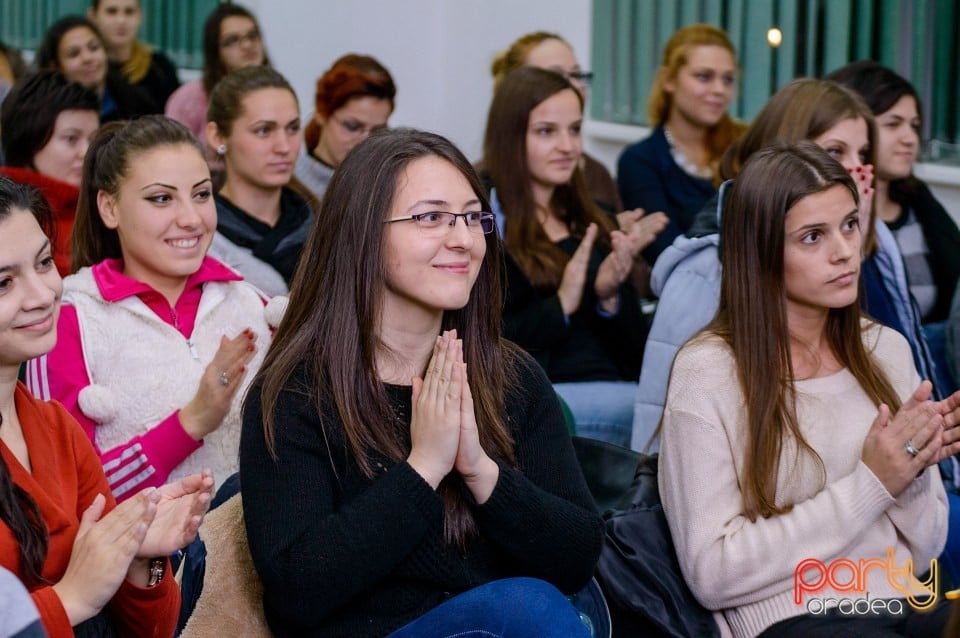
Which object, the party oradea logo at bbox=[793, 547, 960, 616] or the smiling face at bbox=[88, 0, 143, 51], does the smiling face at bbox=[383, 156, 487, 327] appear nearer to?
the party oradea logo at bbox=[793, 547, 960, 616]

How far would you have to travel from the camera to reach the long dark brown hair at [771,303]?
2496 millimetres

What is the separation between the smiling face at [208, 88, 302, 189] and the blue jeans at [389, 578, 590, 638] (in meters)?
2.16

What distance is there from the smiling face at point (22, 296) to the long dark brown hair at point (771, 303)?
1.24 m

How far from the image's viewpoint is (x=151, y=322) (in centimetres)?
288

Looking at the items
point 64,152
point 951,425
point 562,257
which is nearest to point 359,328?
point 951,425

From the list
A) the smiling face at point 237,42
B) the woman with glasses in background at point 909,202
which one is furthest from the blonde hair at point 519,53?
the woman with glasses in background at point 909,202

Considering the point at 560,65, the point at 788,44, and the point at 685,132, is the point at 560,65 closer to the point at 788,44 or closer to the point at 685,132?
the point at 685,132

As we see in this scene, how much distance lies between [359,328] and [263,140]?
190 centimetres

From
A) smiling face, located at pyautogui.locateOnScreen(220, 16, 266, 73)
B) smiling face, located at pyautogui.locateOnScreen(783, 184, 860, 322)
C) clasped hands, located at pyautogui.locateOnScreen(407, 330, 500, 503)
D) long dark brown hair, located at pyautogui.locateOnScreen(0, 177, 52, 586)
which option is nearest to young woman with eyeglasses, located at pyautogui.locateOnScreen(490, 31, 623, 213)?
smiling face, located at pyautogui.locateOnScreen(220, 16, 266, 73)

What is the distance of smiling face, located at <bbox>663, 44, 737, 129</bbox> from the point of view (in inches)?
201

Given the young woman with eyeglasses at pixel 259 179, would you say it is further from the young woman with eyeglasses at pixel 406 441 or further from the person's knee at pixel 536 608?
the person's knee at pixel 536 608

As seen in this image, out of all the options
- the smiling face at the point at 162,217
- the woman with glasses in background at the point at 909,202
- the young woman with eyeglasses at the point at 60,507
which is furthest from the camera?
the woman with glasses in background at the point at 909,202

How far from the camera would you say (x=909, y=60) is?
5.11 m

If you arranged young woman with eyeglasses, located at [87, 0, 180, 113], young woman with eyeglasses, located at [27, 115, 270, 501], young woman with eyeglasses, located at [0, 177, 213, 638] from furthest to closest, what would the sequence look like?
young woman with eyeglasses, located at [87, 0, 180, 113] → young woman with eyeglasses, located at [27, 115, 270, 501] → young woman with eyeglasses, located at [0, 177, 213, 638]
